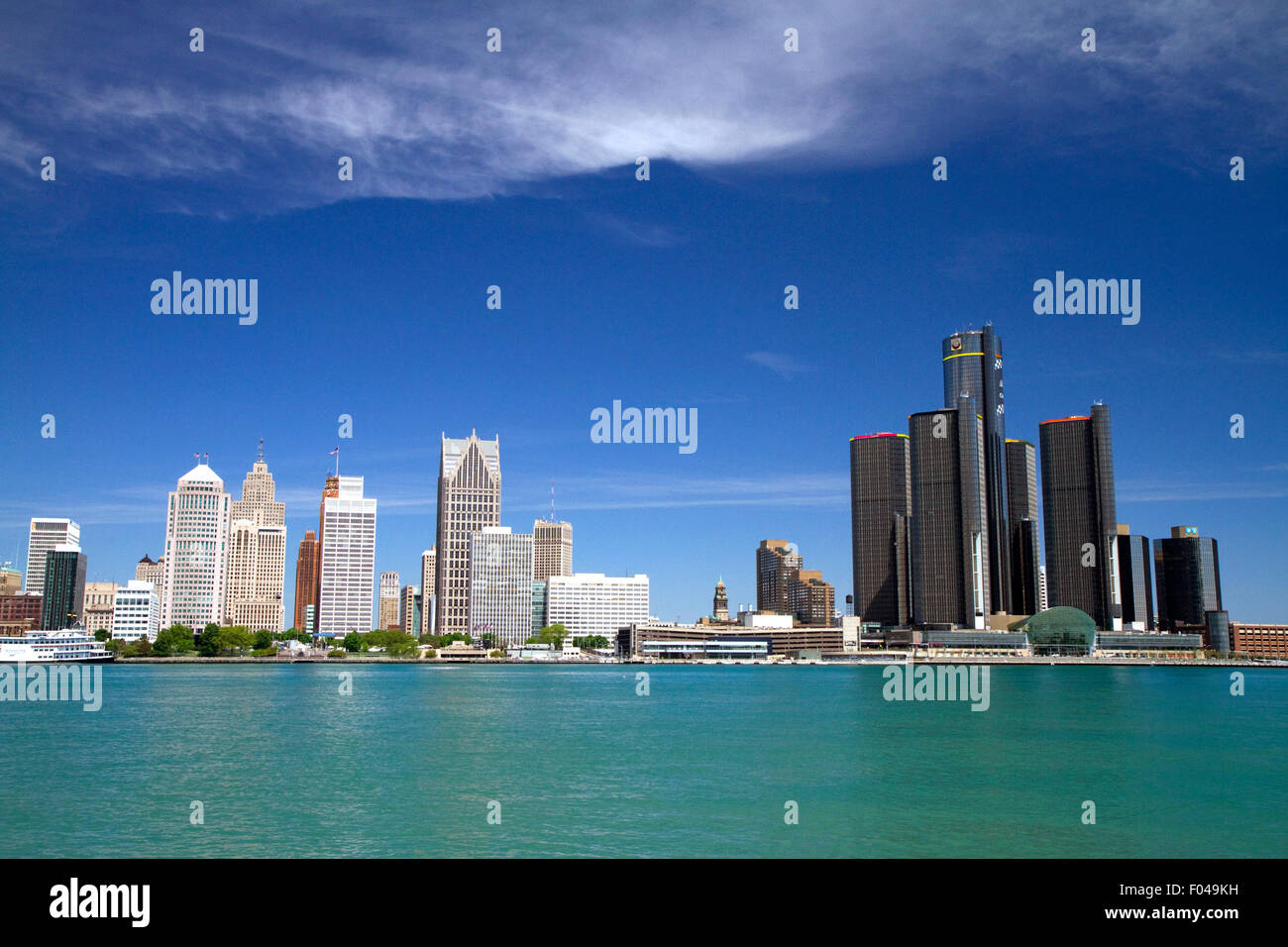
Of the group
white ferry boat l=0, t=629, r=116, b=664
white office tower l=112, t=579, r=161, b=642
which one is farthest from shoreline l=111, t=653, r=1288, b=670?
white office tower l=112, t=579, r=161, b=642

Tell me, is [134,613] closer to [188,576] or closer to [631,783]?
[188,576]

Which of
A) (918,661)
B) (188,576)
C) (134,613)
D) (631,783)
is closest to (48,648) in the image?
(134,613)

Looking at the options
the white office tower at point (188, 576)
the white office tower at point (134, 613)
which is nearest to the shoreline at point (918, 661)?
the white office tower at point (134, 613)

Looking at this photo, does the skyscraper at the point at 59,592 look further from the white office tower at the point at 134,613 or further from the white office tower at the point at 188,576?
the white office tower at the point at 188,576

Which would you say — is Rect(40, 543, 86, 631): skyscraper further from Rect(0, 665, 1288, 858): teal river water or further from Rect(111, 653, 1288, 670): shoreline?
Rect(0, 665, 1288, 858): teal river water

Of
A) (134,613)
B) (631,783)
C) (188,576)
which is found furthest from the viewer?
(188,576)

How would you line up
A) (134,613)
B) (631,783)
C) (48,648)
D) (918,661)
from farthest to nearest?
1. (134,613)
2. (918,661)
3. (48,648)
4. (631,783)

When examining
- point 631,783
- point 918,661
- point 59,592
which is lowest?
point 918,661

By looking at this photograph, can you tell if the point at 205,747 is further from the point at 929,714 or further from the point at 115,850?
the point at 929,714
